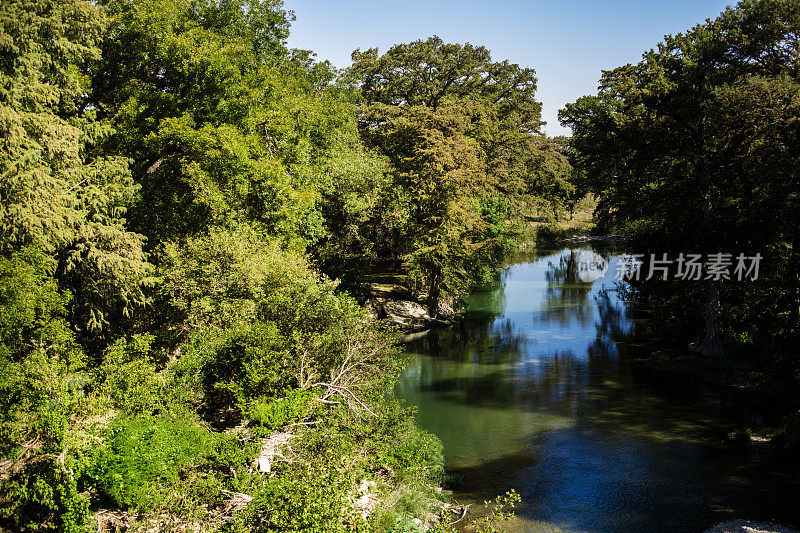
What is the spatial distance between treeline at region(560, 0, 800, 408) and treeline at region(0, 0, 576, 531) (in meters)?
15.8

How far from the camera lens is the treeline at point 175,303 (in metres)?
8.83

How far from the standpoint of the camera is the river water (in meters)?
13.7

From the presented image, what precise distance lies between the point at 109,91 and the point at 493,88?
40798mm

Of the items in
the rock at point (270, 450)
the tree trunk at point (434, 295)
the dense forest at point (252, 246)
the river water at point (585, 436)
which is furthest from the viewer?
the tree trunk at point (434, 295)

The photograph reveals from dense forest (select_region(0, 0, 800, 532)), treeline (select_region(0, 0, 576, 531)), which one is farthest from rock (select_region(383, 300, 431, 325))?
treeline (select_region(0, 0, 576, 531))

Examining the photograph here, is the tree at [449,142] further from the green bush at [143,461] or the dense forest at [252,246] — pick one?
the green bush at [143,461]

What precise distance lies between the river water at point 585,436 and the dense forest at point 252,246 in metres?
2.30

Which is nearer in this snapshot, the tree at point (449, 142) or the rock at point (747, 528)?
the rock at point (747, 528)

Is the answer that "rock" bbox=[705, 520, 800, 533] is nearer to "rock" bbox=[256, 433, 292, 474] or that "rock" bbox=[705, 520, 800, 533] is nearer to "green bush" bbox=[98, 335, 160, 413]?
"rock" bbox=[256, 433, 292, 474]

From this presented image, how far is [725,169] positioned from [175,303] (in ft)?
74.9

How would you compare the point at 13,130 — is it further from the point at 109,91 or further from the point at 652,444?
the point at 652,444

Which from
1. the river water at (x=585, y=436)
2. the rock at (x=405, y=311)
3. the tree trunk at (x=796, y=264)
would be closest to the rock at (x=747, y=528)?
the river water at (x=585, y=436)

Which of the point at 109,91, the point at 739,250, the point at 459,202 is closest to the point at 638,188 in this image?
the point at 739,250

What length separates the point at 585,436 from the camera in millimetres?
18250
